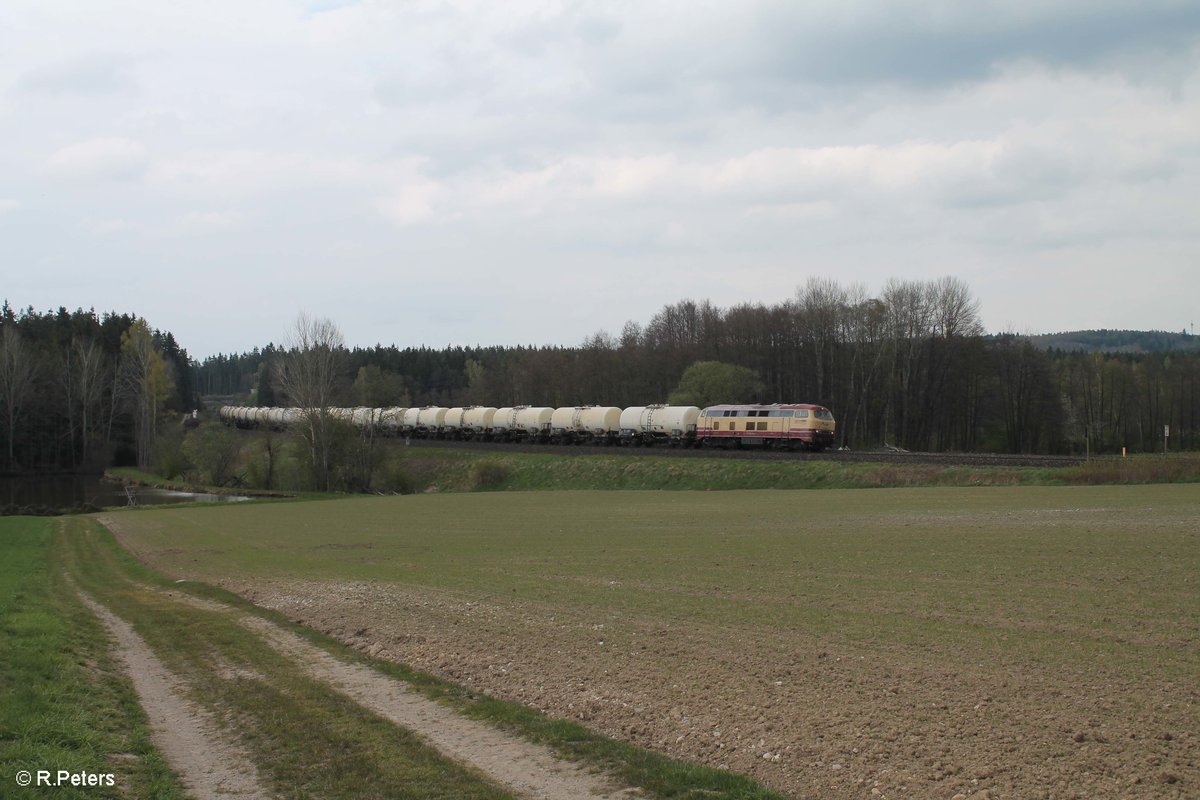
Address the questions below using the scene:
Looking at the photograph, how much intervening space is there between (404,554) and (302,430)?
161 feet

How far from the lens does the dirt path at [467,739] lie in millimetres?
8805

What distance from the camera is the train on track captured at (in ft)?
217

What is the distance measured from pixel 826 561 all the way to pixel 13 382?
376ft

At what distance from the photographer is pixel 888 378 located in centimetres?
9675

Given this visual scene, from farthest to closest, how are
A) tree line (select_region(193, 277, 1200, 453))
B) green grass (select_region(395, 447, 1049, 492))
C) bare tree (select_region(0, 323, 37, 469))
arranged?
bare tree (select_region(0, 323, 37, 469)), tree line (select_region(193, 277, 1200, 453)), green grass (select_region(395, 447, 1049, 492))

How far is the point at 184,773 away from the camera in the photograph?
9.43m

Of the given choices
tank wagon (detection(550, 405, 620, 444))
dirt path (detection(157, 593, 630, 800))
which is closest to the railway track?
tank wagon (detection(550, 405, 620, 444))

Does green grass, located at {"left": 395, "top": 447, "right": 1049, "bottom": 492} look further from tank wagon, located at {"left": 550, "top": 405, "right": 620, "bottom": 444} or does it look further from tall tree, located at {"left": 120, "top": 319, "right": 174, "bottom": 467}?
tall tree, located at {"left": 120, "top": 319, "right": 174, "bottom": 467}

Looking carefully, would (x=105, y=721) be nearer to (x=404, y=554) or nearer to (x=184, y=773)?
(x=184, y=773)

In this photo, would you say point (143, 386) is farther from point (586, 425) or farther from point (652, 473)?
point (652, 473)

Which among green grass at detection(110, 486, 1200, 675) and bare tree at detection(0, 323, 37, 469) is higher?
bare tree at detection(0, 323, 37, 469)

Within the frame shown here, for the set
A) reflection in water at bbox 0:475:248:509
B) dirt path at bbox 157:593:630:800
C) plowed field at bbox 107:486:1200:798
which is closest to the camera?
dirt path at bbox 157:593:630:800

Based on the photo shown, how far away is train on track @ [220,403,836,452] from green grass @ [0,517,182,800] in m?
52.1

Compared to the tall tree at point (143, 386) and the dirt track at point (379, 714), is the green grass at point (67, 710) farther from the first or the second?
the tall tree at point (143, 386)
